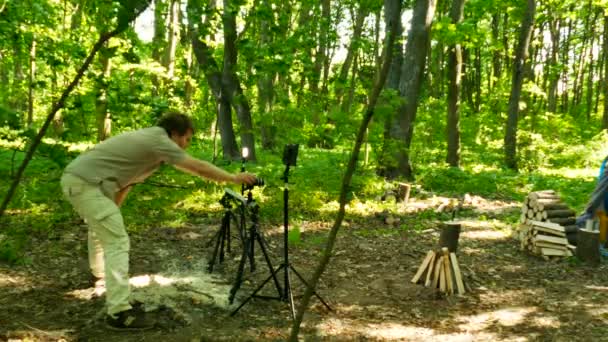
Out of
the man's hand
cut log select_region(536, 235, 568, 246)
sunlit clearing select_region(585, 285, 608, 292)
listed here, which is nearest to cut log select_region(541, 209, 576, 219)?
cut log select_region(536, 235, 568, 246)

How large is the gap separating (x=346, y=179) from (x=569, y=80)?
116ft

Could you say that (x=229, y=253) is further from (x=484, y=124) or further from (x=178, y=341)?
(x=484, y=124)

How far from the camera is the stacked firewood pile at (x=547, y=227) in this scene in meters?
6.85

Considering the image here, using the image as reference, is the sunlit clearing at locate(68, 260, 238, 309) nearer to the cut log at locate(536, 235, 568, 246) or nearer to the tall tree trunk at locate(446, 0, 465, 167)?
the cut log at locate(536, 235, 568, 246)

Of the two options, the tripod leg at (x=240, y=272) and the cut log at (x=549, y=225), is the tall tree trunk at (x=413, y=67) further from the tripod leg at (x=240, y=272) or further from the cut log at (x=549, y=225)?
the tripod leg at (x=240, y=272)

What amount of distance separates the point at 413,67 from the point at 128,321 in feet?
28.9

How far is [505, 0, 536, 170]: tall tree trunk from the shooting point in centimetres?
1427

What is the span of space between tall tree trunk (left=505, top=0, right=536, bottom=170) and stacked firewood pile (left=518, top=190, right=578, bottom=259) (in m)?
8.07

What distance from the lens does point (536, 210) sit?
7.38 m

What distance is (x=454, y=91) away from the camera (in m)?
13.5

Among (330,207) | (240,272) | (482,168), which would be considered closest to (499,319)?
(240,272)

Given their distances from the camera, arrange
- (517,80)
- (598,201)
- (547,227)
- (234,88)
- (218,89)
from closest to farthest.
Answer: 1. (547,227)
2. (598,201)
3. (218,89)
4. (234,88)
5. (517,80)

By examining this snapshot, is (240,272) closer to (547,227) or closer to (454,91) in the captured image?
(547,227)

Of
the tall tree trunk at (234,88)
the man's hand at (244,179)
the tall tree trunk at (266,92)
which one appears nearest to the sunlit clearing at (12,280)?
the man's hand at (244,179)
